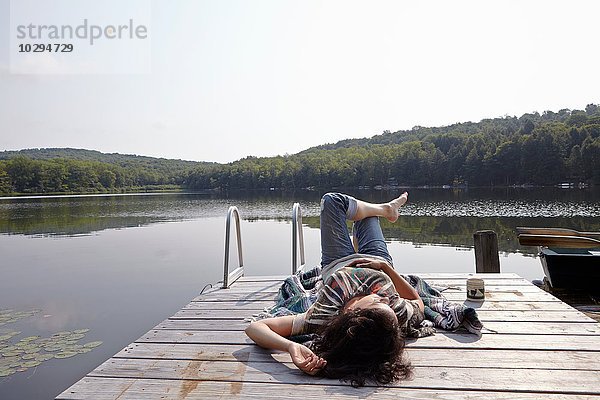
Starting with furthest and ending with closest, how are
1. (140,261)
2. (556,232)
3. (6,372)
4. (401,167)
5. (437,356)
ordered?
(401,167)
(140,261)
(556,232)
(6,372)
(437,356)

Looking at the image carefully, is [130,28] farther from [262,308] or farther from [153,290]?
[262,308]

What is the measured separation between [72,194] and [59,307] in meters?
52.2

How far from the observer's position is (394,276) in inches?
110

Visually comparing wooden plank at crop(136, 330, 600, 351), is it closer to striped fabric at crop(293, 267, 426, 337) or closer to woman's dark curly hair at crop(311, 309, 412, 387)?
striped fabric at crop(293, 267, 426, 337)

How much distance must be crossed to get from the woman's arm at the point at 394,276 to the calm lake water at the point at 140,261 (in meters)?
4.37

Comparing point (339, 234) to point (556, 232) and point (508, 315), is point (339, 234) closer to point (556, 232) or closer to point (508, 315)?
point (508, 315)

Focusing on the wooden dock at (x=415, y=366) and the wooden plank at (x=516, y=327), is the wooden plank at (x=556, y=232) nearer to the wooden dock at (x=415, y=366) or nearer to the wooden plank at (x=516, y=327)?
the wooden dock at (x=415, y=366)

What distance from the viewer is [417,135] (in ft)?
222

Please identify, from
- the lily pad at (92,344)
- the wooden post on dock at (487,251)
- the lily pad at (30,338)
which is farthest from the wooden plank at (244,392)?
the lily pad at (30,338)

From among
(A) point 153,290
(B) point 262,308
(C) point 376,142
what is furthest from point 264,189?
(B) point 262,308

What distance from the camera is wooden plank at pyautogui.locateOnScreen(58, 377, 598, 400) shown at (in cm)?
191

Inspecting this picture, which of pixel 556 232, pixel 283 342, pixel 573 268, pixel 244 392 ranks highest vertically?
pixel 556 232

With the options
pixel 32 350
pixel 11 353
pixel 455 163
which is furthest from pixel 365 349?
pixel 455 163

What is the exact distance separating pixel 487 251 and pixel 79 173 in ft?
185
